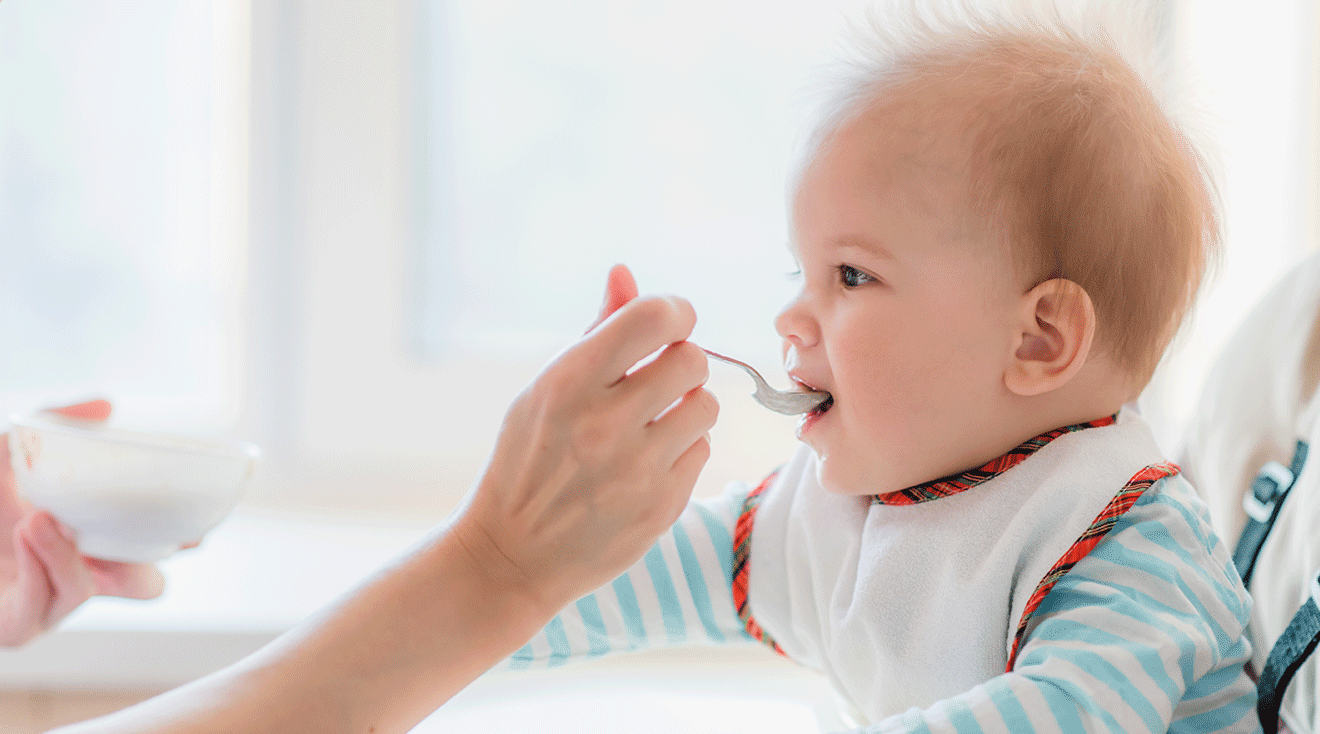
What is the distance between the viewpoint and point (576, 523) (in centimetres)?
59

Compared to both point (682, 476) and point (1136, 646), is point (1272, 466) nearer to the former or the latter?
point (1136, 646)

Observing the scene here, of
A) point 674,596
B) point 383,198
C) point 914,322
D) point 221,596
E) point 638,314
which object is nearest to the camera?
point 638,314

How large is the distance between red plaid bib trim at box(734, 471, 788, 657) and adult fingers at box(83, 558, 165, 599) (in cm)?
54

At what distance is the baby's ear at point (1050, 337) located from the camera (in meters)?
0.68

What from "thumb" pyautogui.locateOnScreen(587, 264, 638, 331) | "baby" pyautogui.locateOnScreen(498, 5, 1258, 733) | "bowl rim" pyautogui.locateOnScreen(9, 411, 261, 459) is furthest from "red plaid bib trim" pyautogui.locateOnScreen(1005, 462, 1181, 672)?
"bowl rim" pyautogui.locateOnScreen(9, 411, 261, 459)

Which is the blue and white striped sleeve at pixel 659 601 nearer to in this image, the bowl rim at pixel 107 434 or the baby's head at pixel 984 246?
the baby's head at pixel 984 246

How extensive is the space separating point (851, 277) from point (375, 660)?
0.40 metres

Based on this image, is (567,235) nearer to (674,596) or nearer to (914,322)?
(674,596)

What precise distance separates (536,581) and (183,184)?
1.20m

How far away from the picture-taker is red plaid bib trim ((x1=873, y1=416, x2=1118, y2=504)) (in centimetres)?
72

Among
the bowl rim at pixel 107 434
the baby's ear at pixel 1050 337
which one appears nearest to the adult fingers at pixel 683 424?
the baby's ear at pixel 1050 337

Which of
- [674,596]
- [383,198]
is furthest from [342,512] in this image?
[674,596]

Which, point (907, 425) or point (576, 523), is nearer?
point (576, 523)

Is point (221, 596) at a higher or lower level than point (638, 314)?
higher
